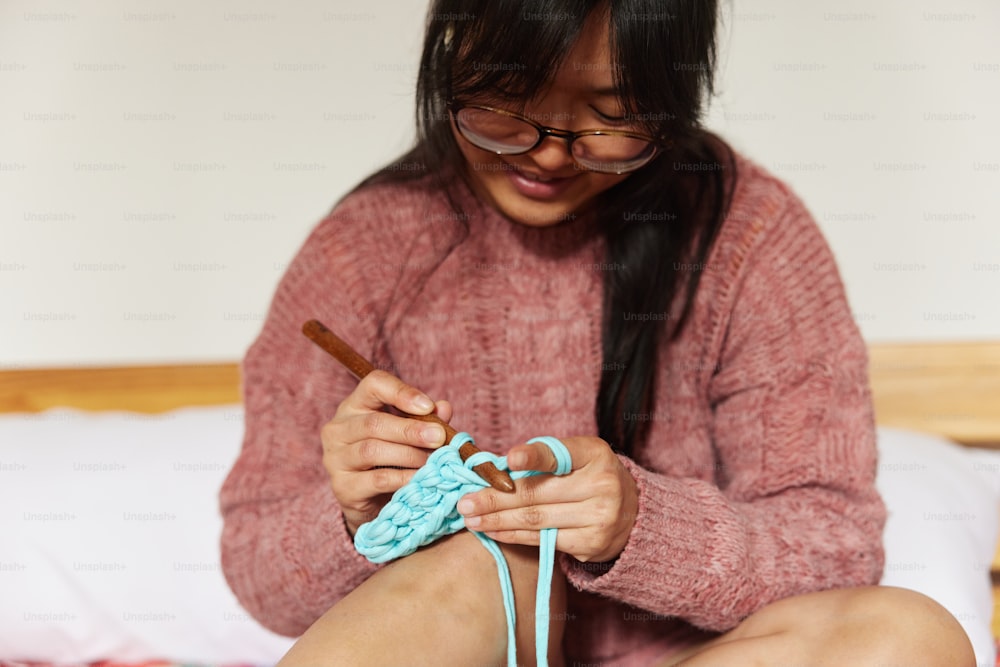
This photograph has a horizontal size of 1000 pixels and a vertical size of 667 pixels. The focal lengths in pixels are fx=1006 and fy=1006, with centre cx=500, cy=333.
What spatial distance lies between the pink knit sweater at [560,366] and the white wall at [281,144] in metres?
0.53

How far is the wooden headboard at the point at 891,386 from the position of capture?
157cm

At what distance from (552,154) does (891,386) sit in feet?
3.24

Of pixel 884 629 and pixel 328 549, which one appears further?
pixel 328 549

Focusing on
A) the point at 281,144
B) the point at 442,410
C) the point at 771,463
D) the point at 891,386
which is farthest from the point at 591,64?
the point at 891,386

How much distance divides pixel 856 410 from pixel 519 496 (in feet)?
1.25

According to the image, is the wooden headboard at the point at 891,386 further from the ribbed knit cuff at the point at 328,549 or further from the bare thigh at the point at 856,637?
the bare thigh at the point at 856,637

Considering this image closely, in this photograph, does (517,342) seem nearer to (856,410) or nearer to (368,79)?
(856,410)

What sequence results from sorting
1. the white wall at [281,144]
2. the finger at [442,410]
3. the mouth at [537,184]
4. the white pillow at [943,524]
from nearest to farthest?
the finger at [442,410] → the mouth at [537,184] → the white pillow at [943,524] → the white wall at [281,144]

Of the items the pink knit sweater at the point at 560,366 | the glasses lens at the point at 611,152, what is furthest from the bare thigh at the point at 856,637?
the glasses lens at the point at 611,152

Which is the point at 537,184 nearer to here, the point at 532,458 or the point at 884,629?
the point at 532,458

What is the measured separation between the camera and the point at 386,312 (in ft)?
3.17

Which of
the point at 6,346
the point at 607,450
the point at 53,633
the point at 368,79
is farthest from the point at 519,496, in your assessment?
the point at 6,346

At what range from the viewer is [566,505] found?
0.69m

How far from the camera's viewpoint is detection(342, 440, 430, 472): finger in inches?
28.3
